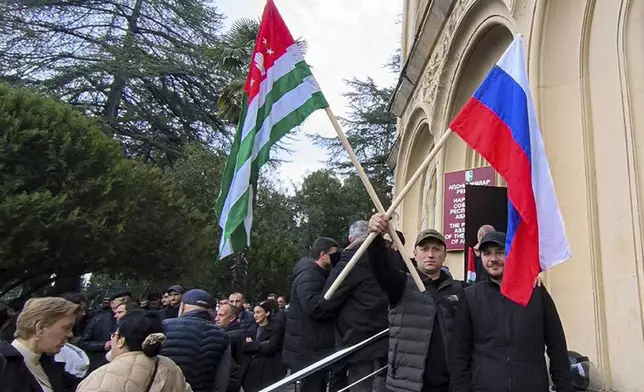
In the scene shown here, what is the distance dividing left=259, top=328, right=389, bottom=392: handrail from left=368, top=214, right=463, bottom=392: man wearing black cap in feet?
1.95

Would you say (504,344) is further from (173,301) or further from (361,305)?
(173,301)

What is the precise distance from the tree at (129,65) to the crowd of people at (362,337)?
924 inches

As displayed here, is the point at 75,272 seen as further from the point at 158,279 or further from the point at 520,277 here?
the point at 520,277

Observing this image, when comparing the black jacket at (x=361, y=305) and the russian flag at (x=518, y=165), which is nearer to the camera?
the russian flag at (x=518, y=165)

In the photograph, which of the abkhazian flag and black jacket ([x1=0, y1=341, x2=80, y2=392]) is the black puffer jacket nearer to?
the abkhazian flag

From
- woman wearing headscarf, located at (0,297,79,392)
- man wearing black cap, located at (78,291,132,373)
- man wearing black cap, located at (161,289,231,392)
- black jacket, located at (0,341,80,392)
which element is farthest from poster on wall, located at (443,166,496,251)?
black jacket, located at (0,341,80,392)

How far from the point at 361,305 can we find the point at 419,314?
97 centimetres

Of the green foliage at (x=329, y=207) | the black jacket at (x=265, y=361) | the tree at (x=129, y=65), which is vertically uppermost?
the tree at (x=129, y=65)

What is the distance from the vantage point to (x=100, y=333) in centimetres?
688

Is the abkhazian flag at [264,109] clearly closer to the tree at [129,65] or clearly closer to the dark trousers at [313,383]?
the dark trousers at [313,383]

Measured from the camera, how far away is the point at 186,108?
30203 mm

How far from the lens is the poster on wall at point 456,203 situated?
920cm

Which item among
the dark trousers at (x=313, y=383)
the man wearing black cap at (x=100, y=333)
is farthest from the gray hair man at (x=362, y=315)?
the man wearing black cap at (x=100, y=333)

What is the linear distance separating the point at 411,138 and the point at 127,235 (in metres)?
9.29
